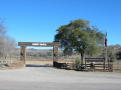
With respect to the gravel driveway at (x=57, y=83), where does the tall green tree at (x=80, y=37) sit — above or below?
above

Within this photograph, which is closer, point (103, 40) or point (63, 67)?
point (63, 67)

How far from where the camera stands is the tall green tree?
52531 mm

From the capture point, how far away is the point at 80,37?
2074 inches

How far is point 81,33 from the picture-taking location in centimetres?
5219

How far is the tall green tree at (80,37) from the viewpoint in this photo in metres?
52.5

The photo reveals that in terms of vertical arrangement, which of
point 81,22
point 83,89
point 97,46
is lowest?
point 83,89

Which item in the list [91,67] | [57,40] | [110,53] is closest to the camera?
[91,67]

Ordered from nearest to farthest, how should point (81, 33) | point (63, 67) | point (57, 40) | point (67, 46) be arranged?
point (63, 67), point (81, 33), point (67, 46), point (57, 40)

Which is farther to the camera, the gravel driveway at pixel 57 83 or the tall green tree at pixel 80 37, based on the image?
the tall green tree at pixel 80 37

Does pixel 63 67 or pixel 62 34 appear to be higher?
pixel 62 34

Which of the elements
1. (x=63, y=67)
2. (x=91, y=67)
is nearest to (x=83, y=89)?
(x=91, y=67)

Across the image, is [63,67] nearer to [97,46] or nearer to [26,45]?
[97,46]

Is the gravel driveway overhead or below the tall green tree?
below

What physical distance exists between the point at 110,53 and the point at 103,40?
28.6 m
